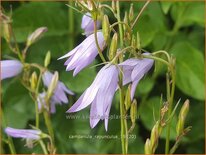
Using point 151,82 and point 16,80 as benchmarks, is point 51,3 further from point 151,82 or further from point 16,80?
point 151,82

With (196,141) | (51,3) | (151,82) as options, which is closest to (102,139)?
(151,82)

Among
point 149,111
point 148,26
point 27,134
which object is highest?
point 148,26

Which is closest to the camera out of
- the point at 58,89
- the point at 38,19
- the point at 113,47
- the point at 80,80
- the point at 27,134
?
the point at 113,47

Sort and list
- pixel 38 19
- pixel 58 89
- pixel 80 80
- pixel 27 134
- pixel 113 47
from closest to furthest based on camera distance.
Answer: pixel 113 47, pixel 27 134, pixel 58 89, pixel 80 80, pixel 38 19

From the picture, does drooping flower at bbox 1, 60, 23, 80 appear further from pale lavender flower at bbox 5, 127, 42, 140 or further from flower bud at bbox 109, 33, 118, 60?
flower bud at bbox 109, 33, 118, 60

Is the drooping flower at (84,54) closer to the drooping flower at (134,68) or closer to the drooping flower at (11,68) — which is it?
the drooping flower at (134,68)

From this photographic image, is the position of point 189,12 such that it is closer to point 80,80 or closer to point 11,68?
point 80,80

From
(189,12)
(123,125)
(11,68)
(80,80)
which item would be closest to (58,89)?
(11,68)

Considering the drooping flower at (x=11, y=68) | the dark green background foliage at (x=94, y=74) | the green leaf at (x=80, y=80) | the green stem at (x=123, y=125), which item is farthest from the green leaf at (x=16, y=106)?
the green stem at (x=123, y=125)
